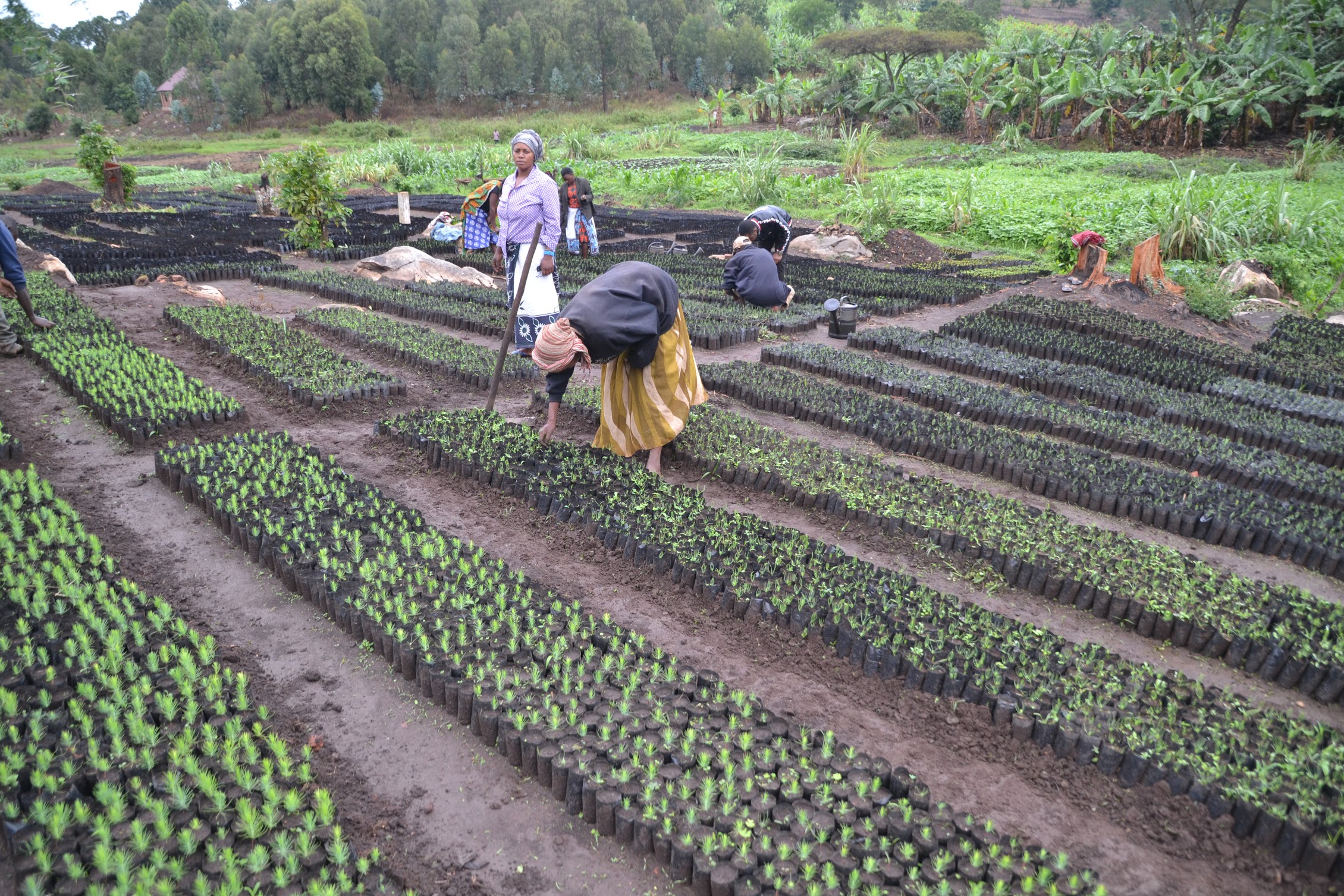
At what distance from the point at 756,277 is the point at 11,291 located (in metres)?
8.26

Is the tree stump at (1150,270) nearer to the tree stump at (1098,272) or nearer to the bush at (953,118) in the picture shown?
the tree stump at (1098,272)

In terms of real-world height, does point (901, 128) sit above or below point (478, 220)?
above

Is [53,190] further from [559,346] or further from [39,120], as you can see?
[559,346]

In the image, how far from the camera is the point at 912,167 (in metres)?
26.7

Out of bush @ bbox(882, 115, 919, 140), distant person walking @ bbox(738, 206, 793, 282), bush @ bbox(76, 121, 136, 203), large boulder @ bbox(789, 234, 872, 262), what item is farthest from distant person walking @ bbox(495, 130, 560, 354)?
bush @ bbox(882, 115, 919, 140)

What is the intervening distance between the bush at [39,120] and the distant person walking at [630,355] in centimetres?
4834

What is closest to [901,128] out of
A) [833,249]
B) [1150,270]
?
[833,249]

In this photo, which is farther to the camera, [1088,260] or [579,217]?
[579,217]

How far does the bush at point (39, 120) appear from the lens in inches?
1601

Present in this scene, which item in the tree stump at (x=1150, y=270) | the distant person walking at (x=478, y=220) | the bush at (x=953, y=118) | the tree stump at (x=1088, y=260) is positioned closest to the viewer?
the tree stump at (x=1150, y=270)

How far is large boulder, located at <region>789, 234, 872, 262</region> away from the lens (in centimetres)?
1648

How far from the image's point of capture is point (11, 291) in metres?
7.89

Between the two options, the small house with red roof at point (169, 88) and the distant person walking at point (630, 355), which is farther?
the small house with red roof at point (169, 88)

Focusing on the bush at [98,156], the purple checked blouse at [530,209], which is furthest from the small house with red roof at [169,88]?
the purple checked blouse at [530,209]
